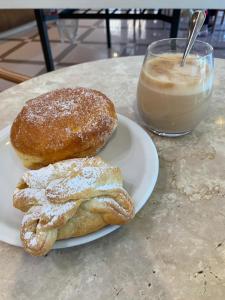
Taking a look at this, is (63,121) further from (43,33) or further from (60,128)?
(43,33)

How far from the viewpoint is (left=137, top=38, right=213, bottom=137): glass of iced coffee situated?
555 mm

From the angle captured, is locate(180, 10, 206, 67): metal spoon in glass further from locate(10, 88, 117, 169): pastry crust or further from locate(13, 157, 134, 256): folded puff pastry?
locate(13, 157, 134, 256): folded puff pastry

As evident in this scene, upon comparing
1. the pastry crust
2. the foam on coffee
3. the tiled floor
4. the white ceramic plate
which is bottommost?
the tiled floor

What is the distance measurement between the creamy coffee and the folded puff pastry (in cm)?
23

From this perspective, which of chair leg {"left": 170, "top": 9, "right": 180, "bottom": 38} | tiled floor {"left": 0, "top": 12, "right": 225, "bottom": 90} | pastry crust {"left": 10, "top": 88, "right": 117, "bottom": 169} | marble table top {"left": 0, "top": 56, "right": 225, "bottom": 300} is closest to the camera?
marble table top {"left": 0, "top": 56, "right": 225, "bottom": 300}

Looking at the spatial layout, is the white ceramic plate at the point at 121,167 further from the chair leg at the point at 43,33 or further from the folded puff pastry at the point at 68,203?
the chair leg at the point at 43,33

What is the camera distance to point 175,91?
559mm

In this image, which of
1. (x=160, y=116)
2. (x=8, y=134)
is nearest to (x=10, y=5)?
(x=8, y=134)

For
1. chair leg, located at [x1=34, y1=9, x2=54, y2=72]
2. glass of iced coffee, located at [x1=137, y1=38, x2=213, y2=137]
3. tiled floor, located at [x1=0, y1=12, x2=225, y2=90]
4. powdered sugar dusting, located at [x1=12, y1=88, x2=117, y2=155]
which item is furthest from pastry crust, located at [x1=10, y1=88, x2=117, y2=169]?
tiled floor, located at [x1=0, y1=12, x2=225, y2=90]

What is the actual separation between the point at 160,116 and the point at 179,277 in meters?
0.34

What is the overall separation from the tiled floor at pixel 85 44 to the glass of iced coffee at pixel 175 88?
1.78 meters

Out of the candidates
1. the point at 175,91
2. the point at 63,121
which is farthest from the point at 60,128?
the point at 175,91

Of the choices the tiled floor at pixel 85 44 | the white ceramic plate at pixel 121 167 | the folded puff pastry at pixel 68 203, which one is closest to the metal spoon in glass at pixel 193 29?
the white ceramic plate at pixel 121 167

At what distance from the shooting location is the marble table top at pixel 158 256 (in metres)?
0.37
